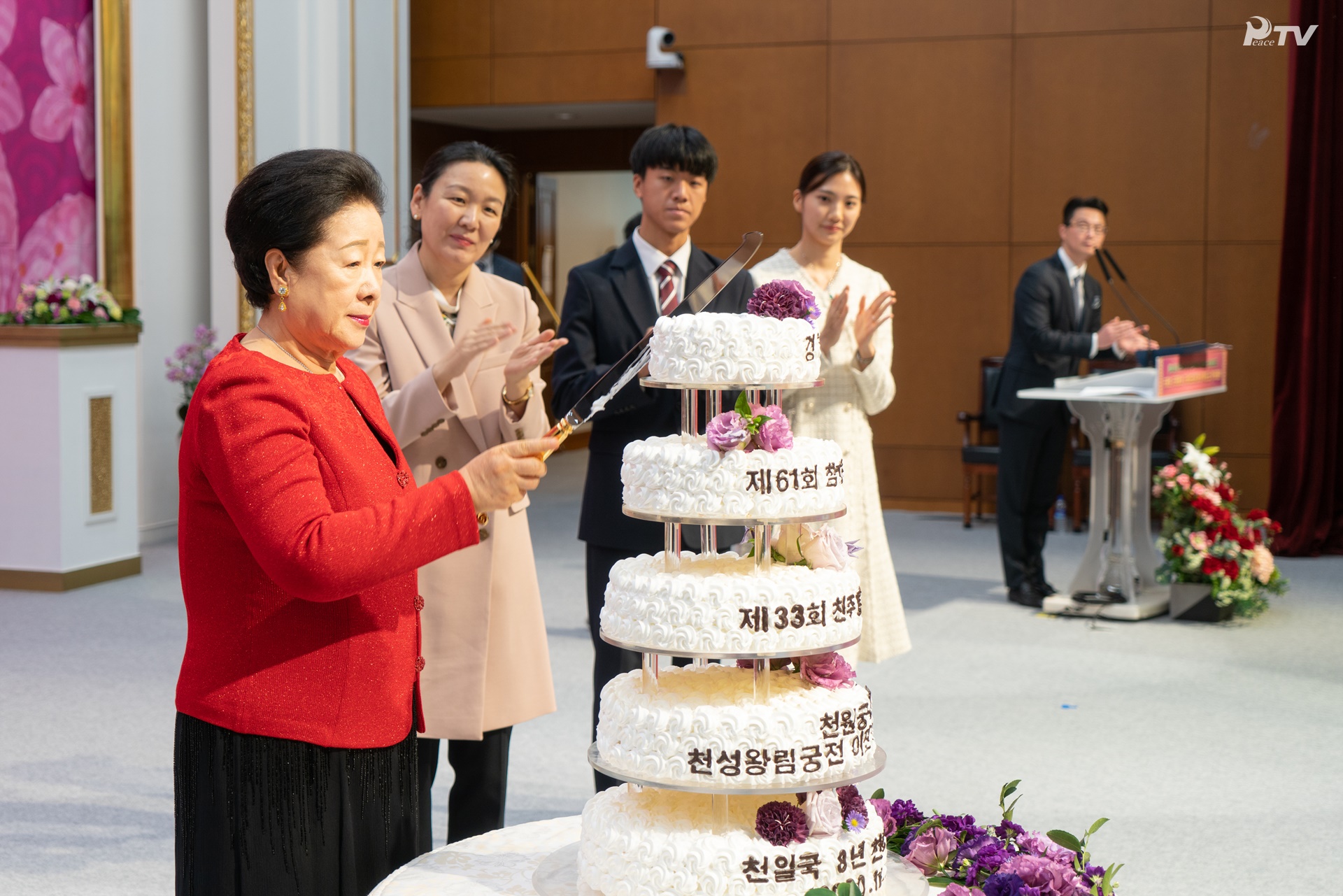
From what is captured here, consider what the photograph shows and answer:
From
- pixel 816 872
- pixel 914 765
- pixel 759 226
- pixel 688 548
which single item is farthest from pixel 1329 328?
pixel 816 872

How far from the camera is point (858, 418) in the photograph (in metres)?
4.02

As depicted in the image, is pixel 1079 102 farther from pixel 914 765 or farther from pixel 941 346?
pixel 914 765

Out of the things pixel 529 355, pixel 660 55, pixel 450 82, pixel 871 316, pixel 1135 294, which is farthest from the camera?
pixel 450 82

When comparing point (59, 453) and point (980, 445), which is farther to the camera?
point (980, 445)

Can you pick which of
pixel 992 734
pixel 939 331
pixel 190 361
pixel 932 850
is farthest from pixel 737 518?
pixel 939 331

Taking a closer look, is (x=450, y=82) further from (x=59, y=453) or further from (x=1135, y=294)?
(x=1135, y=294)

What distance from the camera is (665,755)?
2.01 m

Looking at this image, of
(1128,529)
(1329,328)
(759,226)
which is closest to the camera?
(1128,529)

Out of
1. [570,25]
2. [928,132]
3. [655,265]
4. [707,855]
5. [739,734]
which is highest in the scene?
[570,25]

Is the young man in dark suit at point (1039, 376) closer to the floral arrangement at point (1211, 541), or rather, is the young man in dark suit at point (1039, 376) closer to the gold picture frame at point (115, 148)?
the floral arrangement at point (1211, 541)

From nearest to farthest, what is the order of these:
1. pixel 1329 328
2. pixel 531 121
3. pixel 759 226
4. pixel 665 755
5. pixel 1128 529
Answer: pixel 665 755 → pixel 1128 529 → pixel 1329 328 → pixel 759 226 → pixel 531 121

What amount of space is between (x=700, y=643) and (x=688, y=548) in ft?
5.18

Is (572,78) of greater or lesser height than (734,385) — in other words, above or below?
above

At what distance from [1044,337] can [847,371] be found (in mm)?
2856
